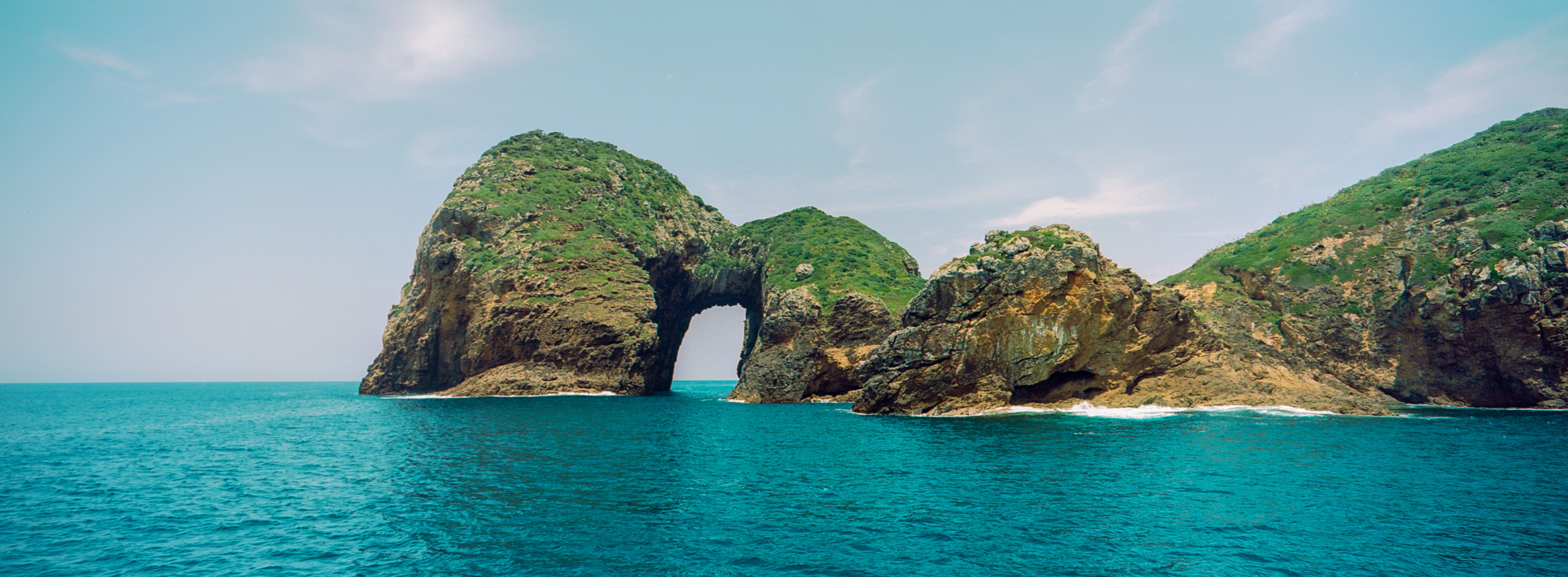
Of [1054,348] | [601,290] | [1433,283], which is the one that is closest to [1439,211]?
[1433,283]

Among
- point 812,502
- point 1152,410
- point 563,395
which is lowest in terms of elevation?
point 1152,410

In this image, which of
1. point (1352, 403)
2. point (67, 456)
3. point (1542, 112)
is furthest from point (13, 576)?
point (1542, 112)

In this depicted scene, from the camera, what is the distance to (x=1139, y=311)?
60.3 meters

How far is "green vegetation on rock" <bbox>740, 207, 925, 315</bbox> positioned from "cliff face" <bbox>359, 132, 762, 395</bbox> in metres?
6.73

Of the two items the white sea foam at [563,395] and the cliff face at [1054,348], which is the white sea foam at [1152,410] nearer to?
the cliff face at [1054,348]

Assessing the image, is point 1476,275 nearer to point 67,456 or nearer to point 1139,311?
point 1139,311

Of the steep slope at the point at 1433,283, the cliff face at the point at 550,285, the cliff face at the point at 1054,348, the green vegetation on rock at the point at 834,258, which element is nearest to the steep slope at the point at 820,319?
the green vegetation on rock at the point at 834,258

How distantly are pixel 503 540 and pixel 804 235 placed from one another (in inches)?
3660

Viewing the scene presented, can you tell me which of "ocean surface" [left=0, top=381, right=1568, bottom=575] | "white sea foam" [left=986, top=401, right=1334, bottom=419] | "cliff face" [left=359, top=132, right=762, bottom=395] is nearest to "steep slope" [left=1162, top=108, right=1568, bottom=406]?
"white sea foam" [left=986, top=401, right=1334, bottom=419]

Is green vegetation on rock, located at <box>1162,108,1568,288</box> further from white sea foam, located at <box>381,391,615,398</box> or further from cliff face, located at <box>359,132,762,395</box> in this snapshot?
white sea foam, located at <box>381,391,615,398</box>

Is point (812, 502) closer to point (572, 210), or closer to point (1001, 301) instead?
point (1001, 301)

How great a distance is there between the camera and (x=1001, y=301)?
58.8 m

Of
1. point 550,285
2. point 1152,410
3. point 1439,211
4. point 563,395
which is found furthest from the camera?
point 550,285

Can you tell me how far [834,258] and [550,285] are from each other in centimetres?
4008
